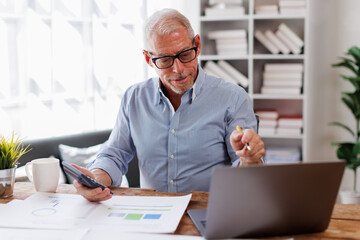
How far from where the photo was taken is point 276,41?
11.4ft

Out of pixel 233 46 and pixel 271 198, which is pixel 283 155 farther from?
pixel 271 198

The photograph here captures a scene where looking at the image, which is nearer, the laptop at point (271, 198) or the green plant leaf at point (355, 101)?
the laptop at point (271, 198)

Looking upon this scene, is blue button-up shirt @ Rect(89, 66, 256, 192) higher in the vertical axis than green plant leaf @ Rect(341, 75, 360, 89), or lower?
lower

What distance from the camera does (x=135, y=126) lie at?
1867 mm

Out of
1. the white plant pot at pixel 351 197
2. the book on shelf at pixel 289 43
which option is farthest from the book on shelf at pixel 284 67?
the white plant pot at pixel 351 197

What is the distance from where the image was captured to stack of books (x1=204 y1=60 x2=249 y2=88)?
11.6ft

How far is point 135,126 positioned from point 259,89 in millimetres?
2083

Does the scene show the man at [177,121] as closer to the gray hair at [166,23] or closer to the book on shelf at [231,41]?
the gray hair at [166,23]

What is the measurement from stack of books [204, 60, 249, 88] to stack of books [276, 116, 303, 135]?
1.40ft

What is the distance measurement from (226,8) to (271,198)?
2.71m

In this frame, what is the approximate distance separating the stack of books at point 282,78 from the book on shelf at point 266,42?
4.5 inches

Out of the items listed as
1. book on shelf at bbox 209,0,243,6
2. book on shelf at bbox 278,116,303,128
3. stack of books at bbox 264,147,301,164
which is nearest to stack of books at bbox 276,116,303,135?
book on shelf at bbox 278,116,303,128

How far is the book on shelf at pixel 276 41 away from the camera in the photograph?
344cm

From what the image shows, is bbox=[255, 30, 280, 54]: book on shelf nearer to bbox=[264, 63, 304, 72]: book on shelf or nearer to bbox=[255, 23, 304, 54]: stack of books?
bbox=[255, 23, 304, 54]: stack of books
